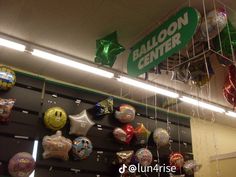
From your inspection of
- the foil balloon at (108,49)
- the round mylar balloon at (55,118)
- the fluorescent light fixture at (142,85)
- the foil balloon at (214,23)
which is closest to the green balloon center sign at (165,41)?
the foil balloon at (108,49)

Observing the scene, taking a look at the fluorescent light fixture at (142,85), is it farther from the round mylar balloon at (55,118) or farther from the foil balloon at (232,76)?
the foil balloon at (232,76)

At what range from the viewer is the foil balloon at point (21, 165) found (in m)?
3.47

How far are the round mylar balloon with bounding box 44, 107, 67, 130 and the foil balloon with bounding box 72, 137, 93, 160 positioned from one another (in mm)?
340

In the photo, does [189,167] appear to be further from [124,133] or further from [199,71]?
[199,71]

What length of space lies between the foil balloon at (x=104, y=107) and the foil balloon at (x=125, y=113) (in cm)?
18

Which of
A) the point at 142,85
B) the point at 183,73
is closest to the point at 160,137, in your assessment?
the point at 142,85

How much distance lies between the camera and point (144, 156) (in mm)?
4656

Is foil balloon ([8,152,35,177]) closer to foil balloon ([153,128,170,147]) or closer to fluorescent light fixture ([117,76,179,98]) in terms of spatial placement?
fluorescent light fixture ([117,76,179,98])

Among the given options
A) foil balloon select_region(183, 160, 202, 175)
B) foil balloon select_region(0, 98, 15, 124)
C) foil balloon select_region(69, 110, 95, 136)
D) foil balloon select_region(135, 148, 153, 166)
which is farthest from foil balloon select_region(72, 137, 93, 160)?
foil balloon select_region(183, 160, 202, 175)

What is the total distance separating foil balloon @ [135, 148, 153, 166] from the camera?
463 cm

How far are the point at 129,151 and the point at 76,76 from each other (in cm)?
163

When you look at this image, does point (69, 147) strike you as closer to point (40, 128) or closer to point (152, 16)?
point (40, 128)

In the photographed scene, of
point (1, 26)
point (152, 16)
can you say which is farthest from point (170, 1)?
point (1, 26)

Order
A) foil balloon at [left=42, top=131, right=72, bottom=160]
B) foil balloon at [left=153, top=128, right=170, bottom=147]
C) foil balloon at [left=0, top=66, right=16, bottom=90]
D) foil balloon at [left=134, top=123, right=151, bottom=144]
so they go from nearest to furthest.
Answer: foil balloon at [left=0, top=66, right=16, bottom=90], foil balloon at [left=42, top=131, right=72, bottom=160], foil balloon at [left=134, top=123, right=151, bottom=144], foil balloon at [left=153, top=128, right=170, bottom=147]
